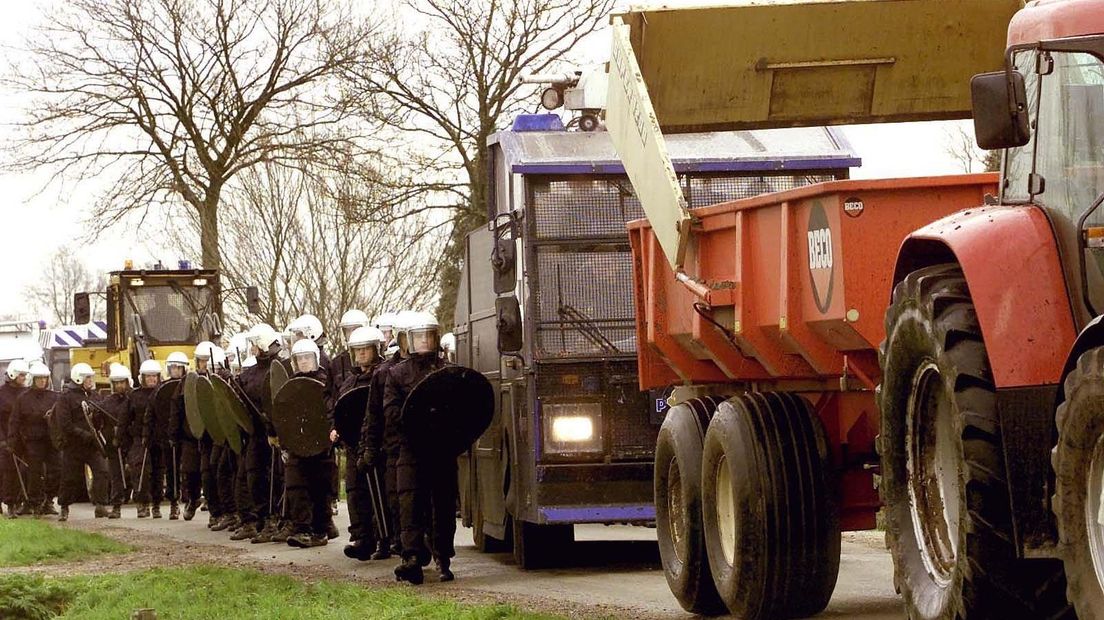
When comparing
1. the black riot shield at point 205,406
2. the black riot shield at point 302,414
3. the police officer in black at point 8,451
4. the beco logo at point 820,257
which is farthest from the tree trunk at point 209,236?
the beco logo at point 820,257

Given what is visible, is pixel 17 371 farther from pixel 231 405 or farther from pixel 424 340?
pixel 424 340

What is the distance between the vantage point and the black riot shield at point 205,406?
21.2 metres

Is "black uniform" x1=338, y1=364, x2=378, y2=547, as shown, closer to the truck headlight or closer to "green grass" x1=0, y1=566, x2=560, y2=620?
the truck headlight

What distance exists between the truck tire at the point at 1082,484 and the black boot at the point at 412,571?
879 centimetres

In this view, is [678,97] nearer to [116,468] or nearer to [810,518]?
[810,518]

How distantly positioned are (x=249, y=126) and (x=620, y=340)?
2699cm

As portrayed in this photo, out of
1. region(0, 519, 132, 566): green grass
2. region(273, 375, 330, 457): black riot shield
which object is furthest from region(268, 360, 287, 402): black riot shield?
region(0, 519, 132, 566): green grass

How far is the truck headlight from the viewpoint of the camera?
1442cm

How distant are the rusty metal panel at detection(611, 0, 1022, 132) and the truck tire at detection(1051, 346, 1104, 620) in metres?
5.99

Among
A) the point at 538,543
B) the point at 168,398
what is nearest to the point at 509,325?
the point at 538,543

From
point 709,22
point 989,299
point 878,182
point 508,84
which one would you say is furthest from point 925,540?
point 508,84

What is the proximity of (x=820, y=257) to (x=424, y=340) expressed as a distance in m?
6.28

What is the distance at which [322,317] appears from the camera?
36.1 m

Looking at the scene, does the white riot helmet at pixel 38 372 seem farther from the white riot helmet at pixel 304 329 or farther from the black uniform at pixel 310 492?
the black uniform at pixel 310 492
